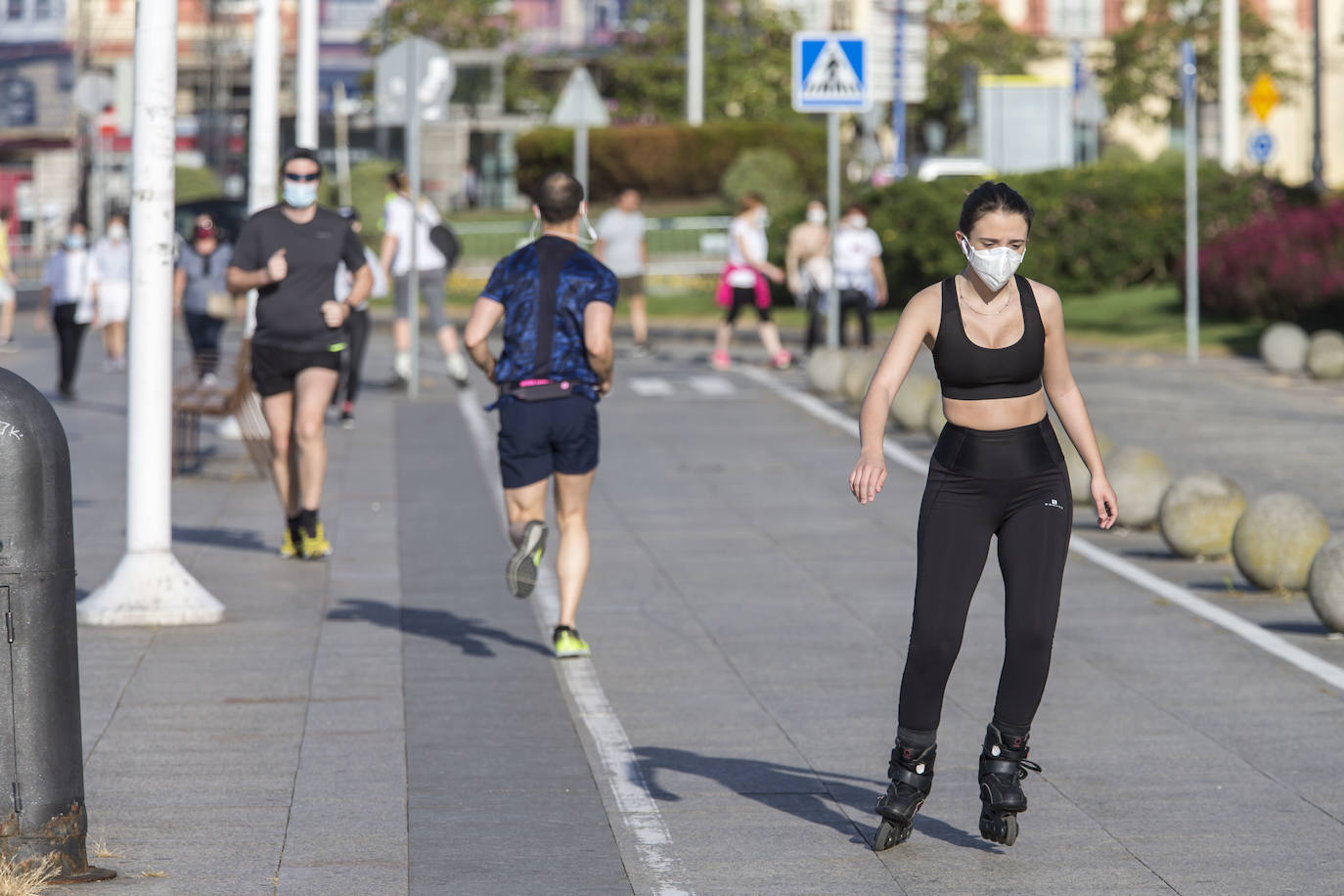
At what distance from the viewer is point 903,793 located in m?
5.46

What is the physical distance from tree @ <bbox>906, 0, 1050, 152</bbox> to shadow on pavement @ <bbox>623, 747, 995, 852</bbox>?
61576 millimetres

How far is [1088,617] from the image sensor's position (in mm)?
9102

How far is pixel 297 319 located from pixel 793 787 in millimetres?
4741

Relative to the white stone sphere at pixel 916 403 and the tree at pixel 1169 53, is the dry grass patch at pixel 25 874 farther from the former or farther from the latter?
the tree at pixel 1169 53

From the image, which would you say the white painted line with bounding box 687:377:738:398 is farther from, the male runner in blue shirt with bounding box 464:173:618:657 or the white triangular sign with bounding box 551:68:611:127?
the male runner in blue shirt with bounding box 464:173:618:657

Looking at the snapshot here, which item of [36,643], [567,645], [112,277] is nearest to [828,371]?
[112,277]

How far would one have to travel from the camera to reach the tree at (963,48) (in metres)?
66.9

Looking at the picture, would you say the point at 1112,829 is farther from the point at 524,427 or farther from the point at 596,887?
the point at 524,427

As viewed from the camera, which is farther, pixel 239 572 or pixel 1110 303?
pixel 1110 303

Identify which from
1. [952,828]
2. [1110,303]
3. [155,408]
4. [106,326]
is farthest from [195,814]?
[1110,303]

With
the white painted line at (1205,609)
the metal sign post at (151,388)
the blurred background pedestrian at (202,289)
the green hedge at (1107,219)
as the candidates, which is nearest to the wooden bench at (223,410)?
the metal sign post at (151,388)

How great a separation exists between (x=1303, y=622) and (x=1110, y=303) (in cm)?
2027

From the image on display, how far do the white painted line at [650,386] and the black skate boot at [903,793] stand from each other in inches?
541

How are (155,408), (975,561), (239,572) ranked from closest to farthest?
1. (975,561)
2. (155,408)
3. (239,572)
